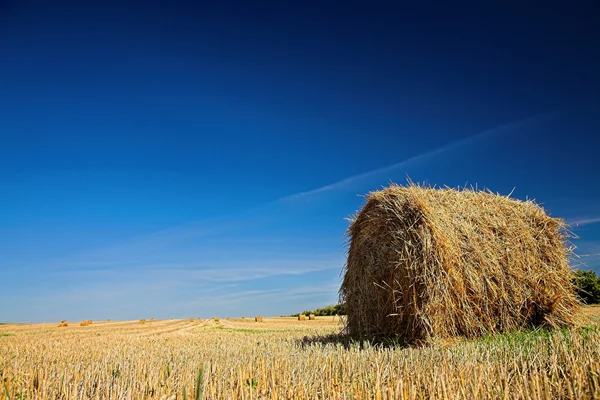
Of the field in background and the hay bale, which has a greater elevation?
the hay bale

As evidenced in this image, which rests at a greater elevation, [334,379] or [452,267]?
[452,267]

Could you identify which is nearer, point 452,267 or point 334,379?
point 334,379

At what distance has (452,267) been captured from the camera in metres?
7.04

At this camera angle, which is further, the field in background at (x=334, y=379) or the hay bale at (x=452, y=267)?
the hay bale at (x=452, y=267)

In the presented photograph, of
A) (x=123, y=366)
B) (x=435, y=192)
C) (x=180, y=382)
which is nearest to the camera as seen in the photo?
(x=180, y=382)

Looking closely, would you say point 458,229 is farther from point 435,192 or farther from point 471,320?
point 471,320

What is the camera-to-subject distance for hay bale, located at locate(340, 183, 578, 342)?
6953 mm

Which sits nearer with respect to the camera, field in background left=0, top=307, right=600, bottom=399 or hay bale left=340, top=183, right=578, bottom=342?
field in background left=0, top=307, right=600, bottom=399

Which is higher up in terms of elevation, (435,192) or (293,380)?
(435,192)

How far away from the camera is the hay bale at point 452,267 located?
6953 mm

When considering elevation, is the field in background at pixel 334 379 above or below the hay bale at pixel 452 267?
below

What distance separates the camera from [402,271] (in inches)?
289

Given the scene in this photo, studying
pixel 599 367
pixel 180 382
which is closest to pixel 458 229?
pixel 599 367

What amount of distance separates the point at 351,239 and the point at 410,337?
2757 millimetres
